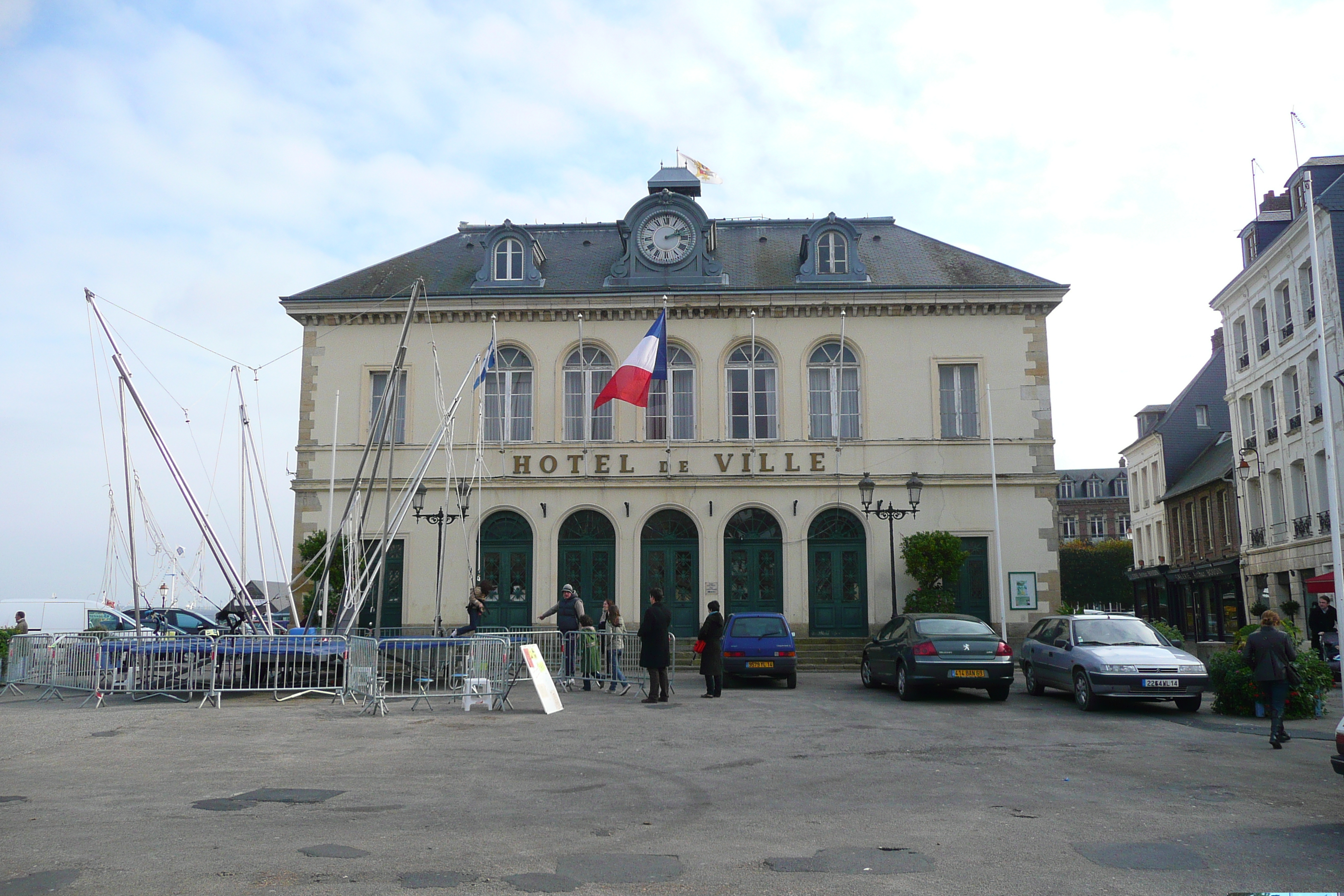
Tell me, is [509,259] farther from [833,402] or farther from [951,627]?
[951,627]

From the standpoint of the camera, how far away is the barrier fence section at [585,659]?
757 inches

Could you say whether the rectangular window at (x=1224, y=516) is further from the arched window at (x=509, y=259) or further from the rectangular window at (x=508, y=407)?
the arched window at (x=509, y=259)

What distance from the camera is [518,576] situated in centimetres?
2853

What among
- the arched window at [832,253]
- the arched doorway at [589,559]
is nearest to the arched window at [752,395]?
the arched window at [832,253]

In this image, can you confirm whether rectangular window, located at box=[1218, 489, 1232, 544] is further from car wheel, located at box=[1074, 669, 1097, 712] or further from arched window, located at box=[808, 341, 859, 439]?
car wheel, located at box=[1074, 669, 1097, 712]

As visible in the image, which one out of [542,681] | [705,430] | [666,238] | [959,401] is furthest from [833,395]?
[542,681]

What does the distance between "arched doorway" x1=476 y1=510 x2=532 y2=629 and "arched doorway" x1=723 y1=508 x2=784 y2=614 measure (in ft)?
17.4

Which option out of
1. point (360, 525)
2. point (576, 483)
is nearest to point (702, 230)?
point (576, 483)

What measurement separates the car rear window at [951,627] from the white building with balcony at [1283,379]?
18.5m

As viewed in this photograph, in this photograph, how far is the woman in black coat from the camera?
1797 centimetres

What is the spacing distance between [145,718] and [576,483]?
14.8m

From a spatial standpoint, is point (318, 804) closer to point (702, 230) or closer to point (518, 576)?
point (518, 576)

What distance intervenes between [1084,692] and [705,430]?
1455cm

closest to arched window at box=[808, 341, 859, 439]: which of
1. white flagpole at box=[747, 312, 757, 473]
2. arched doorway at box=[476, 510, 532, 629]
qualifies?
white flagpole at box=[747, 312, 757, 473]
